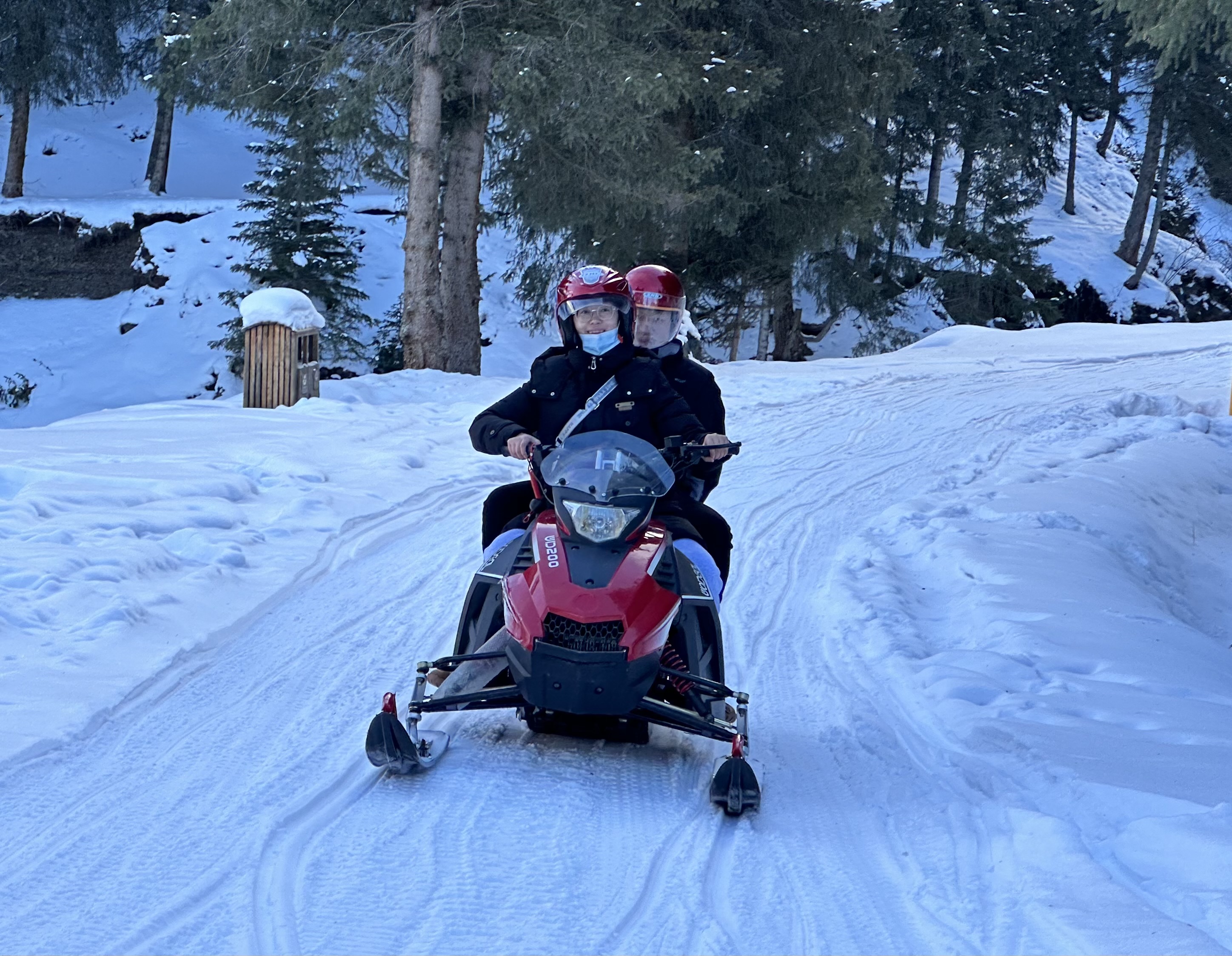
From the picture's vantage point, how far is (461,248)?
1667 centimetres

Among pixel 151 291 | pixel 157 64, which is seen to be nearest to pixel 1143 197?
pixel 157 64

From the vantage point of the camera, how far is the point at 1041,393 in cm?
1518

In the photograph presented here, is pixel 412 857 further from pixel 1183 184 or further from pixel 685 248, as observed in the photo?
pixel 1183 184

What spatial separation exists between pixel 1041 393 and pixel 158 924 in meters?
13.6

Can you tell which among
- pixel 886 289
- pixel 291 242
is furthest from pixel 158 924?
pixel 886 289

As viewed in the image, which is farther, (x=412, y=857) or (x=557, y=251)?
(x=557, y=251)

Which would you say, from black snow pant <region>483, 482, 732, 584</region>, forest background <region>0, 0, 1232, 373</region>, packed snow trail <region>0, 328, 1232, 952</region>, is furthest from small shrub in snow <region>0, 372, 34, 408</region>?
black snow pant <region>483, 482, 732, 584</region>

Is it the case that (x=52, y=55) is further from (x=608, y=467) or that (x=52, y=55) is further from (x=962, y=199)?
(x=608, y=467)

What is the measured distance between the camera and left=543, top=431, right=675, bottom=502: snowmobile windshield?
14.8 feet

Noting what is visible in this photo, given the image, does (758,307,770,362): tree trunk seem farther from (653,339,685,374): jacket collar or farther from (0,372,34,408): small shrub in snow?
(653,339,685,374): jacket collar

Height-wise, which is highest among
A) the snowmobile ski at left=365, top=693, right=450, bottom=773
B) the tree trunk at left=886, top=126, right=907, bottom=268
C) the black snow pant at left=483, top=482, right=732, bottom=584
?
the tree trunk at left=886, top=126, right=907, bottom=268

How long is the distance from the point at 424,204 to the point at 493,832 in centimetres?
1244

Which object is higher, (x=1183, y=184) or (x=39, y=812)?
(x=1183, y=184)

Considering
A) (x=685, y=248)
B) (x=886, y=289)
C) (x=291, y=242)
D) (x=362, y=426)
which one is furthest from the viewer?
A: (x=886, y=289)
